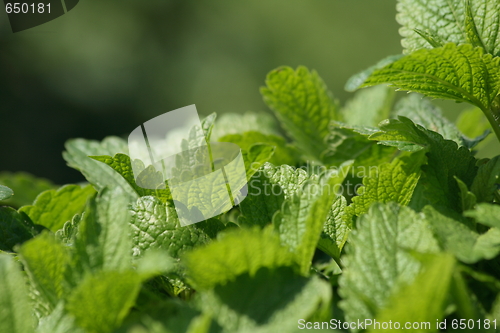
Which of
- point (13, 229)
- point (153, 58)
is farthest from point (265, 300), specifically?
point (153, 58)

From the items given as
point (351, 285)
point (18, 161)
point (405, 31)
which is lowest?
point (18, 161)

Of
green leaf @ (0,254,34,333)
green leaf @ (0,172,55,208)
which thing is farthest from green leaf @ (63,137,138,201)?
green leaf @ (0,254,34,333)

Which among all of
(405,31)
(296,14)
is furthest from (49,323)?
(296,14)

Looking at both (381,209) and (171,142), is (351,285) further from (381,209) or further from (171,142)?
(171,142)

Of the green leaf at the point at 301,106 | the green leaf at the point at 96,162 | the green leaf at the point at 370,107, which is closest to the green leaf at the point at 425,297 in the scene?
the green leaf at the point at 96,162

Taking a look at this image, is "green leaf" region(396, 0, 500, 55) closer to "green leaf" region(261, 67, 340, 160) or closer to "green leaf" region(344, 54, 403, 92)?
"green leaf" region(344, 54, 403, 92)

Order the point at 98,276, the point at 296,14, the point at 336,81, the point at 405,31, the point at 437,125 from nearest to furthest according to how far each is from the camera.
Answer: the point at 98,276 < the point at 405,31 < the point at 437,125 < the point at 336,81 < the point at 296,14
